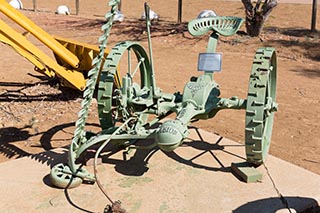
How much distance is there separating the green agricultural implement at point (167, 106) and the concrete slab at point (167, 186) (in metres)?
0.14

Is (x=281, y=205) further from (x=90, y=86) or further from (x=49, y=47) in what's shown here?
(x=49, y=47)

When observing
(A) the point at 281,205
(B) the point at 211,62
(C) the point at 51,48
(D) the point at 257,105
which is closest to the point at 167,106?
(B) the point at 211,62

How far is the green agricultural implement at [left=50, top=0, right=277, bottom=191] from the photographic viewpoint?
2727 mm

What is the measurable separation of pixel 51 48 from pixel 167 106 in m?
2.19

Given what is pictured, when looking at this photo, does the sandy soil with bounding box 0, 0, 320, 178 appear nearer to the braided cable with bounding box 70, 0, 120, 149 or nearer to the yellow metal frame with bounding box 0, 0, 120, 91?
the yellow metal frame with bounding box 0, 0, 120, 91

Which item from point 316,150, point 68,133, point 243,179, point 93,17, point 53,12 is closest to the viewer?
point 243,179

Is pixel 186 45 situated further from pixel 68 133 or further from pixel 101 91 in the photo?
pixel 101 91

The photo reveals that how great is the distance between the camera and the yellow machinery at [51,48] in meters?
4.80

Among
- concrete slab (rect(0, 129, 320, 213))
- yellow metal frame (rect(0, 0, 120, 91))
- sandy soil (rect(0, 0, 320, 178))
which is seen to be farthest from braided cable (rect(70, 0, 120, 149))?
yellow metal frame (rect(0, 0, 120, 91))

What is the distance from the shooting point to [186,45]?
342 inches

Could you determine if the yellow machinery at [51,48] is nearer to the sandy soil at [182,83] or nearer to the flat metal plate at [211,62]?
the sandy soil at [182,83]

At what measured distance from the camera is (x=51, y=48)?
4.94 m

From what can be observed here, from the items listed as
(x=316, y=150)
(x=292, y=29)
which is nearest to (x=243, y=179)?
(x=316, y=150)

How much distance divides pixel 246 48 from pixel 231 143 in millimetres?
4989
